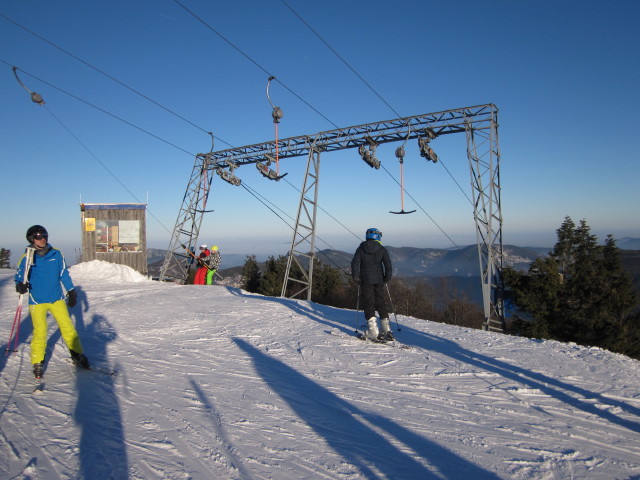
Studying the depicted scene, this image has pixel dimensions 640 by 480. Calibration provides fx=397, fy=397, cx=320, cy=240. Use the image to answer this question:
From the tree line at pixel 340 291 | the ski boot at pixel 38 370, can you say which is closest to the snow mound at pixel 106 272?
the tree line at pixel 340 291

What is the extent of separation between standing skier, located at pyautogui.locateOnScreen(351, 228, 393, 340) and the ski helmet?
4.50 m

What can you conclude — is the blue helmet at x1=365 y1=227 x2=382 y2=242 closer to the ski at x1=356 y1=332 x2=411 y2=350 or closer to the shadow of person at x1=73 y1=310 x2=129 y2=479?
the ski at x1=356 y1=332 x2=411 y2=350

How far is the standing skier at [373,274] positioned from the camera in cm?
692

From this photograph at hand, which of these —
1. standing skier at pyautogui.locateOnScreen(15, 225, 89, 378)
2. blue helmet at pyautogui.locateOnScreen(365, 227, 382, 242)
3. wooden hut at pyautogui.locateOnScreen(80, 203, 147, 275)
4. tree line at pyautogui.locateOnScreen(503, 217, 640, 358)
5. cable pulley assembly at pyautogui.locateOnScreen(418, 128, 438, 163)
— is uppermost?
cable pulley assembly at pyautogui.locateOnScreen(418, 128, 438, 163)

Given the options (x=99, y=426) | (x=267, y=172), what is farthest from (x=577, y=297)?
(x=99, y=426)

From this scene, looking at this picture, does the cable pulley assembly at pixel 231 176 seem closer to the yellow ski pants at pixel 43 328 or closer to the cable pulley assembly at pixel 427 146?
the cable pulley assembly at pixel 427 146

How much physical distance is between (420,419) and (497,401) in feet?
3.83

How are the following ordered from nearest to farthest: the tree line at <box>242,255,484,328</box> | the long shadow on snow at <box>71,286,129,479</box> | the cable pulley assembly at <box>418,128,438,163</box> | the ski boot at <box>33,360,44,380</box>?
1. the long shadow on snow at <box>71,286,129,479</box>
2. the ski boot at <box>33,360,44,380</box>
3. the cable pulley assembly at <box>418,128,438,163</box>
4. the tree line at <box>242,255,484,328</box>

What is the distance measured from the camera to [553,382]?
208 inches

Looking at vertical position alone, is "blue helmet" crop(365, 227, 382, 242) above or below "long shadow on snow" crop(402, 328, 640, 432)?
above

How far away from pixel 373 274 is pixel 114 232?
1684 cm

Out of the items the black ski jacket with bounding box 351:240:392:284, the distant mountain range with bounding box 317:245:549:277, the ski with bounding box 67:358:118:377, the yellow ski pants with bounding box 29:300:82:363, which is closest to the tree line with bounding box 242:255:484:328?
the black ski jacket with bounding box 351:240:392:284

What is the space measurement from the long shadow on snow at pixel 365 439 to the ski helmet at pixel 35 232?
3.41m

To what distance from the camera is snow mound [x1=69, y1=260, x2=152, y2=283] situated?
17094 millimetres
